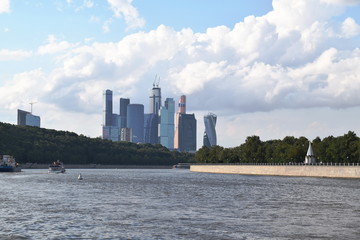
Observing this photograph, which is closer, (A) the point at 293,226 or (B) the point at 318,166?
(A) the point at 293,226

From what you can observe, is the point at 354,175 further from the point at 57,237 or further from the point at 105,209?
the point at 57,237

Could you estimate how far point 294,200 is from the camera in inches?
3546

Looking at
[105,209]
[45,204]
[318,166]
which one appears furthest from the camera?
[318,166]

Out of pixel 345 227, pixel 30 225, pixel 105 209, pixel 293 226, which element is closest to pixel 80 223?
pixel 30 225

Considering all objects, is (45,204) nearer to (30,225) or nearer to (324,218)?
(30,225)

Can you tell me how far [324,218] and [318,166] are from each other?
13671 cm

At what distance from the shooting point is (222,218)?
64.3 meters

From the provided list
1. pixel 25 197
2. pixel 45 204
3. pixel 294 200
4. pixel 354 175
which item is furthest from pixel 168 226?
pixel 354 175

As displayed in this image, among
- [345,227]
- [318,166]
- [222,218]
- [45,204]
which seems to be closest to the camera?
[345,227]

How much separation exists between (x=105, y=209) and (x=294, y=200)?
2967 cm

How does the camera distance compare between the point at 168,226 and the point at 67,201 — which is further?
the point at 67,201

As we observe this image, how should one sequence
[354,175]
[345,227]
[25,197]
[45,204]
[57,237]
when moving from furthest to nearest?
[354,175], [25,197], [45,204], [345,227], [57,237]

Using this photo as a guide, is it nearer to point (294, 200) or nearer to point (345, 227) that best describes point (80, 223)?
point (345, 227)

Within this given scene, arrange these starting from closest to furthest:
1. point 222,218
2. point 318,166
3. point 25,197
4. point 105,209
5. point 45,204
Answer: point 222,218
point 105,209
point 45,204
point 25,197
point 318,166
